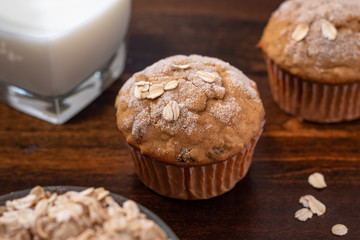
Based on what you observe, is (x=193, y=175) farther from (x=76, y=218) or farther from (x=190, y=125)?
(x=76, y=218)

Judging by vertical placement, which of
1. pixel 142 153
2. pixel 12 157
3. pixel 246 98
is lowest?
pixel 12 157

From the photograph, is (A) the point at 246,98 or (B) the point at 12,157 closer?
(A) the point at 246,98

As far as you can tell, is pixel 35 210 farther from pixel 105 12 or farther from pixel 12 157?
pixel 105 12

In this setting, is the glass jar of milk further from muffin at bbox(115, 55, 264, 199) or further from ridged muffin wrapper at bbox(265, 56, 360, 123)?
ridged muffin wrapper at bbox(265, 56, 360, 123)

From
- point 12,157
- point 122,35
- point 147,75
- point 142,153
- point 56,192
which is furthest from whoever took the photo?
point 122,35

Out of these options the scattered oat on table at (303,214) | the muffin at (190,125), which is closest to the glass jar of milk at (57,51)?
the muffin at (190,125)

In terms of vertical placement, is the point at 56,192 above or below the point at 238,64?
above

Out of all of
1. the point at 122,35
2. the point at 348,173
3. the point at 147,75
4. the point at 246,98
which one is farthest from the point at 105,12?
the point at 348,173

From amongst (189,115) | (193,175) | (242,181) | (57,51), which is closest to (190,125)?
(189,115)
